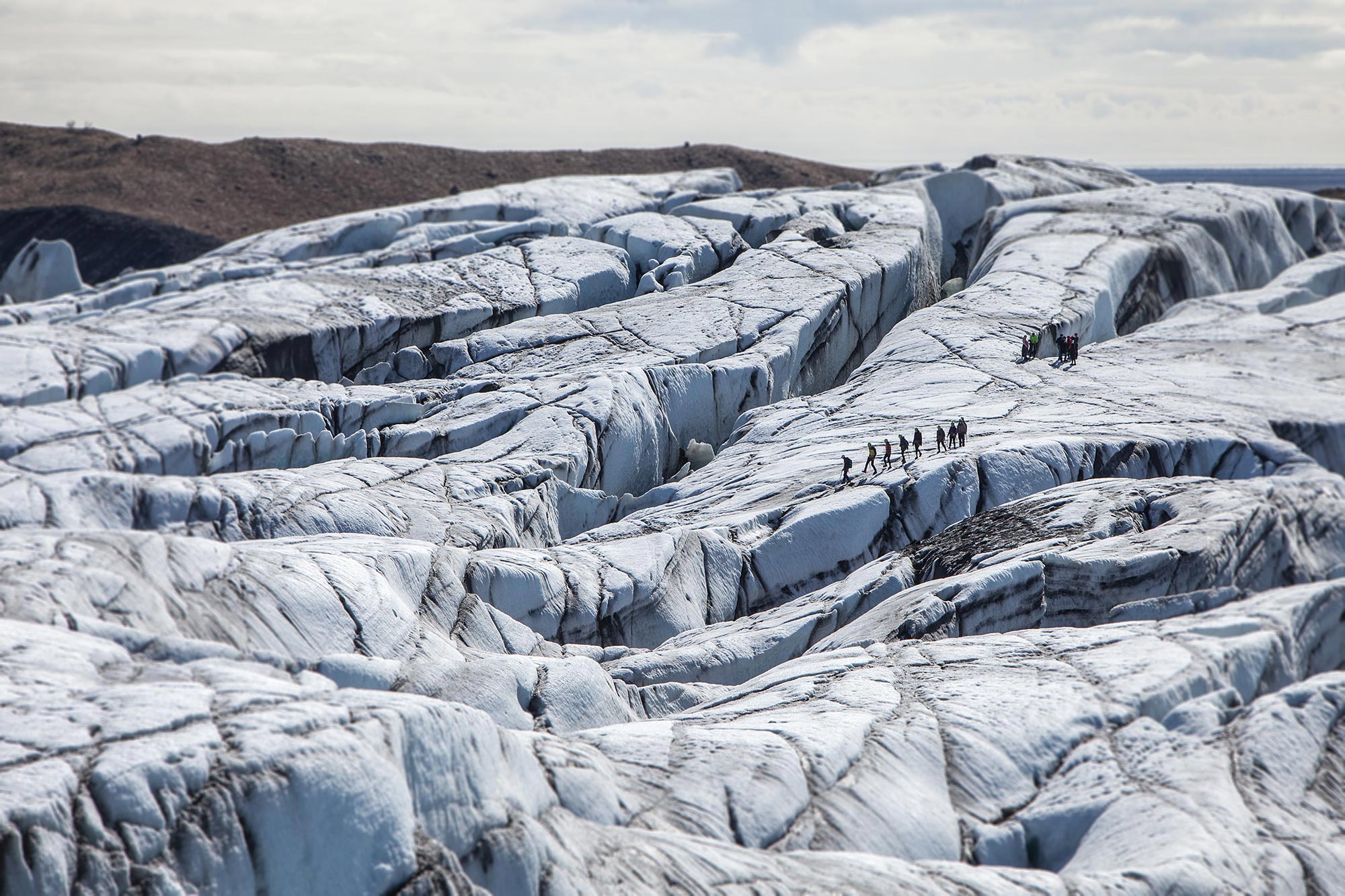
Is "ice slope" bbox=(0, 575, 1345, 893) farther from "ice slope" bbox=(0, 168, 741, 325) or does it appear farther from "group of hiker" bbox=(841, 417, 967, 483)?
"ice slope" bbox=(0, 168, 741, 325)

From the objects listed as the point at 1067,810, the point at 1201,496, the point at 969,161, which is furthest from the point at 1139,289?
the point at 1067,810

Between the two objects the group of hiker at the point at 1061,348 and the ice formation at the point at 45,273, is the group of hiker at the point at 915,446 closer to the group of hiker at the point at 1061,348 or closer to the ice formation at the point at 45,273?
the group of hiker at the point at 1061,348

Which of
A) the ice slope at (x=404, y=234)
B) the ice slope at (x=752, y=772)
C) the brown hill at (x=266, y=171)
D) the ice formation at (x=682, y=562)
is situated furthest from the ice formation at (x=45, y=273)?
the ice slope at (x=752, y=772)

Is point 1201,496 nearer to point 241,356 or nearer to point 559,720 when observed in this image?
point 559,720

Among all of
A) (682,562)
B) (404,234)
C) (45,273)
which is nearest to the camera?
(682,562)

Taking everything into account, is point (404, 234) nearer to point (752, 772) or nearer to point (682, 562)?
point (682, 562)

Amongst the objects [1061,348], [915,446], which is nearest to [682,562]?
[915,446]

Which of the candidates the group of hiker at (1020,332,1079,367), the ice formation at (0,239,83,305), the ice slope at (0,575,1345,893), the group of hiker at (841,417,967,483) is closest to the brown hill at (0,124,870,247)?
the ice formation at (0,239,83,305)
